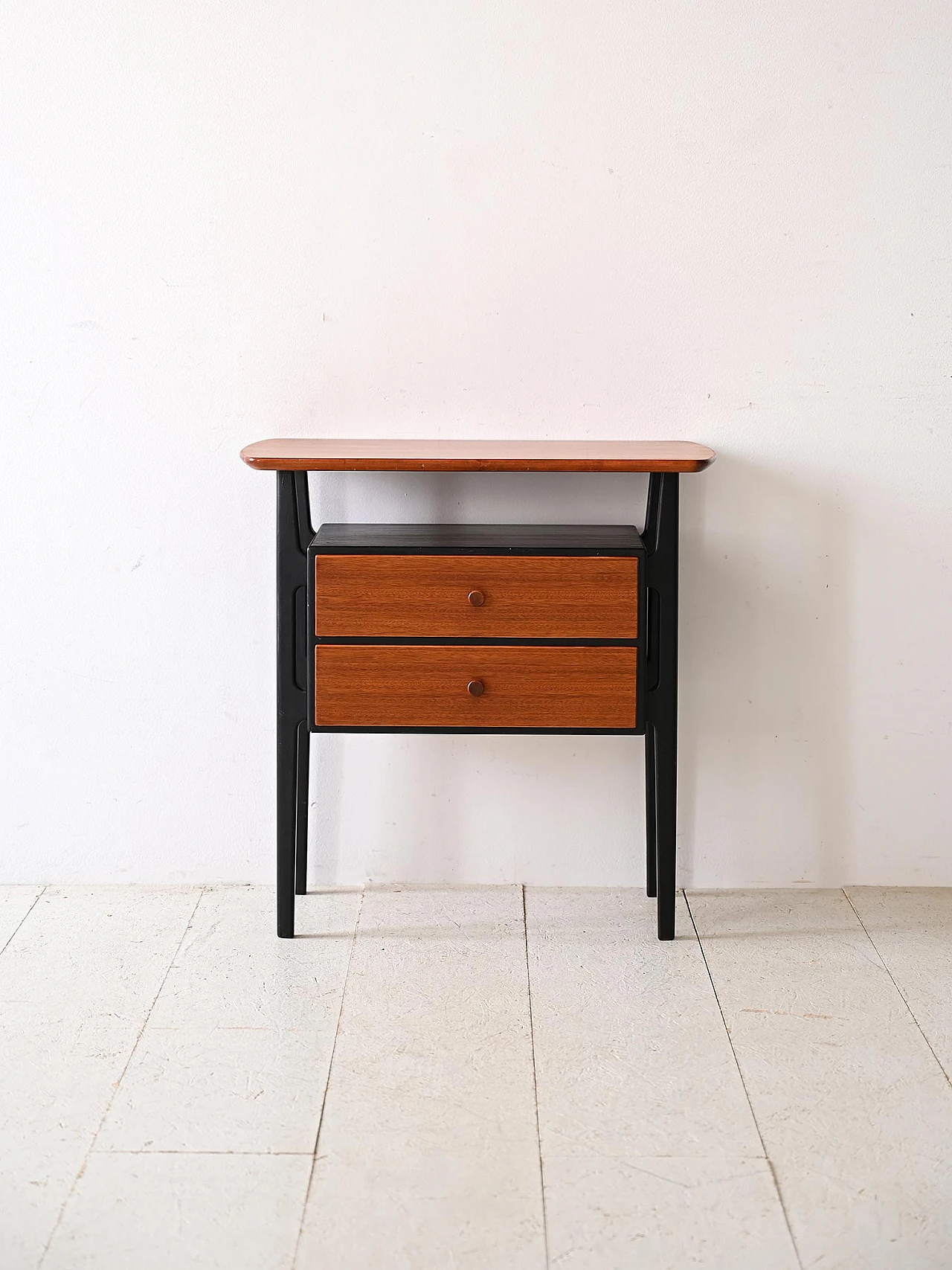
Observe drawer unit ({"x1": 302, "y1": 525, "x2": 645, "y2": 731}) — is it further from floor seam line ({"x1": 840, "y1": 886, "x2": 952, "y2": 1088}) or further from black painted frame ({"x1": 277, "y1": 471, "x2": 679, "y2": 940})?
floor seam line ({"x1": 840, "y1": 886, "x2": 952, "y2": 1088})

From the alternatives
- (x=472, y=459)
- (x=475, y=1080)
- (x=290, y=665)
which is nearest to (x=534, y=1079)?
(x=475, y=1080)

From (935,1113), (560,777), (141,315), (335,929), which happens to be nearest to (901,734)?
(560,777)

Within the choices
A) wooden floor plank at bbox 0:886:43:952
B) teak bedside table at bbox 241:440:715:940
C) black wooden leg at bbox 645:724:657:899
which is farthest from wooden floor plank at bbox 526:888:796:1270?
wooden floor plank at bbox 0:886:43:952

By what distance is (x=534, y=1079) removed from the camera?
189 cm

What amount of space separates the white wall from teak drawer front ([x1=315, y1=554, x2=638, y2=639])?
0.30m

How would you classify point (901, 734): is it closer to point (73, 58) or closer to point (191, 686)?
point (191, 686)

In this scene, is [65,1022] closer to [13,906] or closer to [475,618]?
[13,906]

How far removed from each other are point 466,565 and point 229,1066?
0.90 m

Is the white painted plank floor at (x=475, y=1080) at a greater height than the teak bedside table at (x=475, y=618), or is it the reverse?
the teak bedside table at (x=475, y=618)

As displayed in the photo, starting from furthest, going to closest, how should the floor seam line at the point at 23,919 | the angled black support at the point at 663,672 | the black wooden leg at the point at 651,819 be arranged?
the black wooden leg at the point at 651,819 < the floor seam line at the point at 23,919 < the angled black support at the point at 663,672

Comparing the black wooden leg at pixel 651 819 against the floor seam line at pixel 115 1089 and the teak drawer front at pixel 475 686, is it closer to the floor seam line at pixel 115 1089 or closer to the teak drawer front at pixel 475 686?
the teak drawer front at pixel 475 686

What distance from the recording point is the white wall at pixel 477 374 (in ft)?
7.51

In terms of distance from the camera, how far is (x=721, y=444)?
2.41 meters

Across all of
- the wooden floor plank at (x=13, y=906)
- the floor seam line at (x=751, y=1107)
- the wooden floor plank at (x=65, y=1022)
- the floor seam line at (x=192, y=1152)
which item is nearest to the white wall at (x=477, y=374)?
the wooden floor plank at (x=13, y=906)
